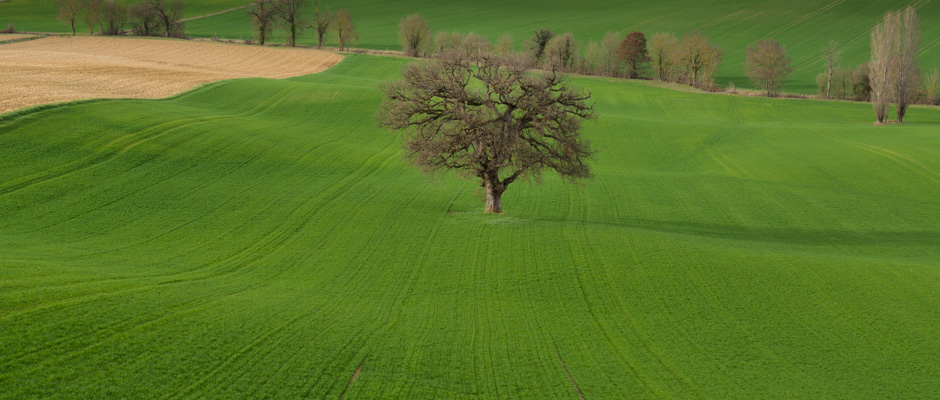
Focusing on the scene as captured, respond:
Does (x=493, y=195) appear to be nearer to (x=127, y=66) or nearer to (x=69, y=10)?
(x=127, y=66)

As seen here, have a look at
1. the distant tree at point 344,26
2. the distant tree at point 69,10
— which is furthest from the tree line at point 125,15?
the distant tree at point 344,26

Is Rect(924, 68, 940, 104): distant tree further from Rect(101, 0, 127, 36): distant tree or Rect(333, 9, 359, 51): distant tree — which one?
Rect(101, 0, 127, 36): distant tree

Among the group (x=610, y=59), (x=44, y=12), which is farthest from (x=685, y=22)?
(x=44, y=12)

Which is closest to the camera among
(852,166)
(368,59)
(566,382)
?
(566,382)

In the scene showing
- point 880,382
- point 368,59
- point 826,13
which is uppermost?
point 826,13

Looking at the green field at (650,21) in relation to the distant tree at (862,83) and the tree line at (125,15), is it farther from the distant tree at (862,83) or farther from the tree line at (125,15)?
the distant tree at (862,83)

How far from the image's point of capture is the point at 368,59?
90.9 m

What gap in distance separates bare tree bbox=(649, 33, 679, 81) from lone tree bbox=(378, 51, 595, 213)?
69039 millimetres

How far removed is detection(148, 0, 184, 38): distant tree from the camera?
351ft

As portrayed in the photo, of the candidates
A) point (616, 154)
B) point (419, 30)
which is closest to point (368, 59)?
point (419, 30)

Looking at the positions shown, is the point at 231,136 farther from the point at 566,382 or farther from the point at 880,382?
the point at 880,382

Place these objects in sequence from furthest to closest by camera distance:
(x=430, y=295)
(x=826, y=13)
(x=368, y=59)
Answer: (x=826, y=13)
(x=368, y=59)
(x=430, y=295)

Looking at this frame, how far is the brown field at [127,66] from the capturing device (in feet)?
153

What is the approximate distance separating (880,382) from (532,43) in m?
95.9
